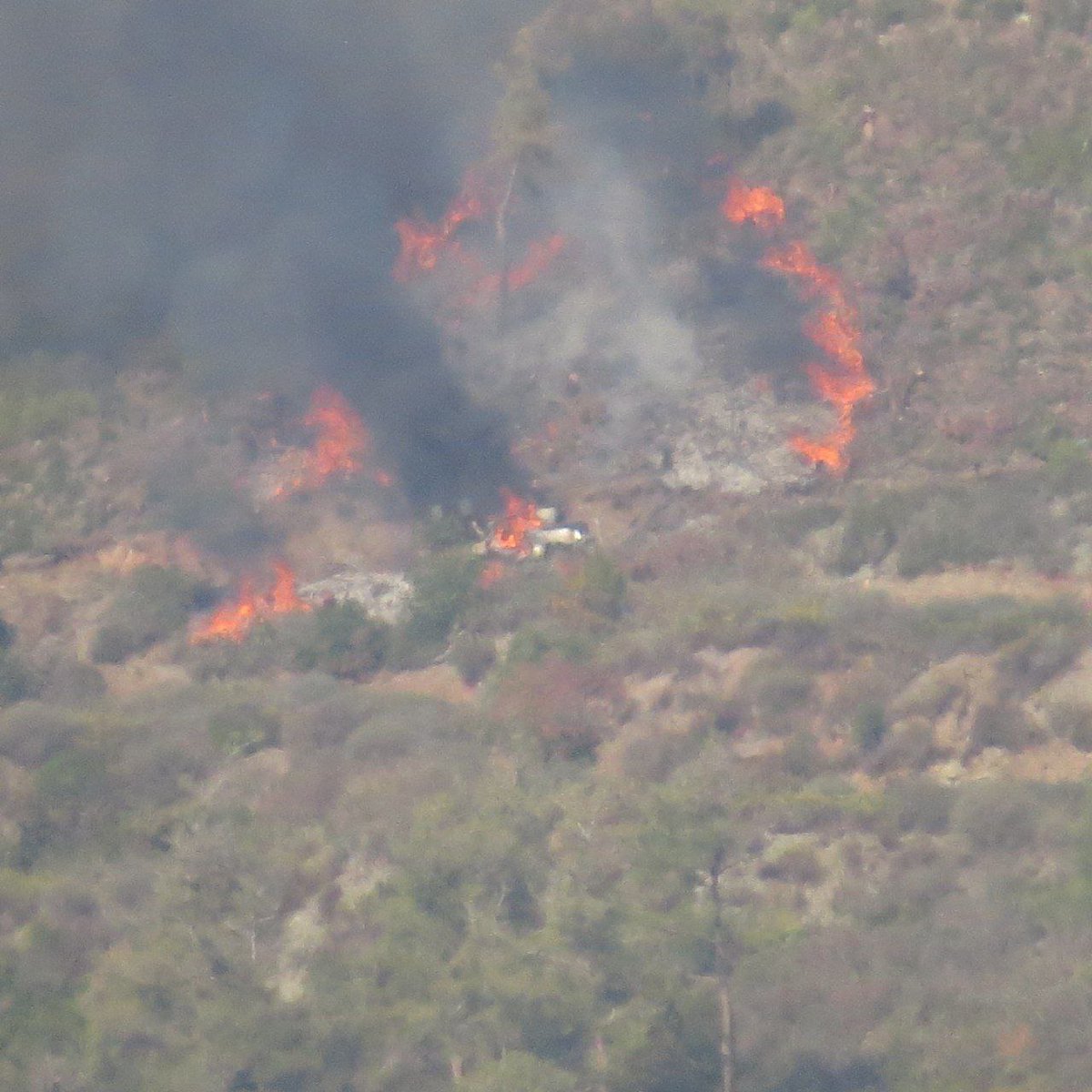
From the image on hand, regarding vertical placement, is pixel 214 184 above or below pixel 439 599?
above

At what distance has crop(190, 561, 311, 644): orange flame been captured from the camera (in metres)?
42.2

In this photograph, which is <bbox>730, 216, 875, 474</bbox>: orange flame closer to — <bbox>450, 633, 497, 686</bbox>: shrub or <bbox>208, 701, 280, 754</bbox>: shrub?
<bbox>450, 633, 497, 686</bbox>: shrub

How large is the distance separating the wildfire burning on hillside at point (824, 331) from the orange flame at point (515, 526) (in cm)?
707

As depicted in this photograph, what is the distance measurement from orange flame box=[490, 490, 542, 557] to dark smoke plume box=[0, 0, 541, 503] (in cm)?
451

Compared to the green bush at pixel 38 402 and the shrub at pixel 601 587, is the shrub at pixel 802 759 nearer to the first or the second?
the shrub at pixel 601 587

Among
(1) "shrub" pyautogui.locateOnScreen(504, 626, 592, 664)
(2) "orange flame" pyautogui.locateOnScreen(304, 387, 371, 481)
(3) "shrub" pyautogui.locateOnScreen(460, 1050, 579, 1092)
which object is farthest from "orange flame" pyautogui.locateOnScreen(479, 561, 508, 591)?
(3) "shrub" pyautogui.locateOnScreen(460, 1050, 579, 1092)

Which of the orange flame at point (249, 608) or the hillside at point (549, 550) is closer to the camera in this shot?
the hillside at point (549, 550)

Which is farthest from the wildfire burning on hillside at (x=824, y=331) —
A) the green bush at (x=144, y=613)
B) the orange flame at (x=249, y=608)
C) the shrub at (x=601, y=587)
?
the green bush at (x=144, y=613)

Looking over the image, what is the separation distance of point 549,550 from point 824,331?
31.7 feet

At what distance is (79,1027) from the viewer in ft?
90.1

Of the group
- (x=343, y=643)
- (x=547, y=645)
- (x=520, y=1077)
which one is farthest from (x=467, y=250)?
(x=520, y=1077)

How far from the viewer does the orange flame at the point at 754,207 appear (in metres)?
46.5

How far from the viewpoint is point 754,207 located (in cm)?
4672

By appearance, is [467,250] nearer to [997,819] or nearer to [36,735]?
[36,735]
